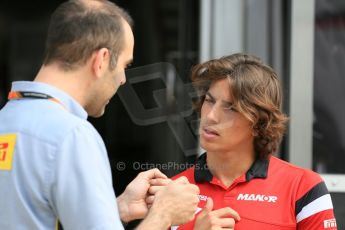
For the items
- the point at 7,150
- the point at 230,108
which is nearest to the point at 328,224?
the point at 230,108

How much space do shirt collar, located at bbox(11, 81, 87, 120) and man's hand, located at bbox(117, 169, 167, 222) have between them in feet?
1.30

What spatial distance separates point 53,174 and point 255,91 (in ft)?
2.69

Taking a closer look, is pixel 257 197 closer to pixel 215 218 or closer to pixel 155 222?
pixel 215 218

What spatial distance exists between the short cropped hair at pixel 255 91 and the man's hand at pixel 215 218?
0.29m

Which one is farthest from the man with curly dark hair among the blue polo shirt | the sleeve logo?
the sleeve logo

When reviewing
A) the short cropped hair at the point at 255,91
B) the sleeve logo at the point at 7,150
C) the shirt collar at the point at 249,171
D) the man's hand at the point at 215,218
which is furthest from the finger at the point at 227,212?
the sleeve logo at the point at 7,150

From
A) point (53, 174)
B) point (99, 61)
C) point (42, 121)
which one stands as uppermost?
point (99, 61)

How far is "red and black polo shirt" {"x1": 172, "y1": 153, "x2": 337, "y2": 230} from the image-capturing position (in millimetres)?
1710

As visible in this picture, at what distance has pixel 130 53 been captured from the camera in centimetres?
148

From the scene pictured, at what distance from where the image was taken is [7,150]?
50.8 inches

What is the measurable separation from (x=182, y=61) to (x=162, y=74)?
0.33 m

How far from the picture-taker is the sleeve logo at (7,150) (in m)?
1.28

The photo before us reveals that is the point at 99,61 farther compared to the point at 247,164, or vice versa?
the point at 247,164

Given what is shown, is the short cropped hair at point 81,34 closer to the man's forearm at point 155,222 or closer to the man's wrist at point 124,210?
the man's forearm at point 155,222
